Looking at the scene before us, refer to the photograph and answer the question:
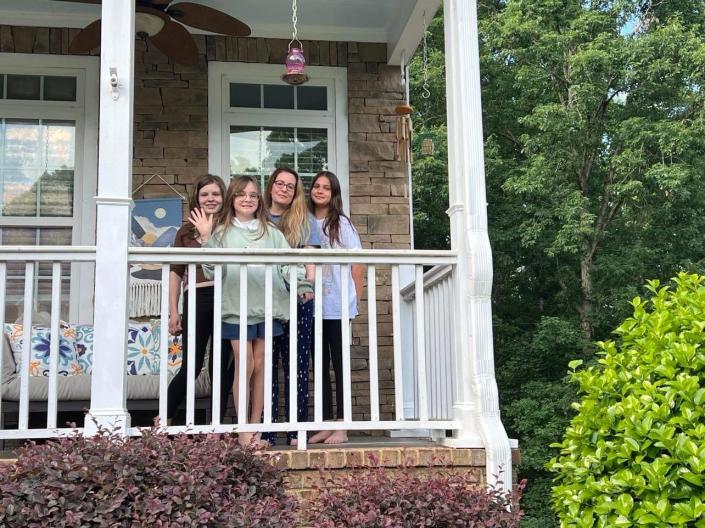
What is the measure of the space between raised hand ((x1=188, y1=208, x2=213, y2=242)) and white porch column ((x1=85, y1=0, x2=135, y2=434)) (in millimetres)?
497

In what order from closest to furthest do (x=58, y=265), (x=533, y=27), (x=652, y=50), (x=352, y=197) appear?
1. (x=58, y=265)
2. (x=352, y=197)
3. (x=652, y=50)
4. (x=533, y=27)

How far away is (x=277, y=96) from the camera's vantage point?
6203 millimetres

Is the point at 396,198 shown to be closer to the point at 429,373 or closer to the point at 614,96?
the point at 429,373

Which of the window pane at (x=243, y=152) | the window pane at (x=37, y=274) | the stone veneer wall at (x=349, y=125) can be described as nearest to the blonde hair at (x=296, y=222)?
the stone veneer wall at (x=349, y=125)

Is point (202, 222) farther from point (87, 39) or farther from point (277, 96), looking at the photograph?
point (277, 96)

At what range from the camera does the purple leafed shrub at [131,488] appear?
103 inches

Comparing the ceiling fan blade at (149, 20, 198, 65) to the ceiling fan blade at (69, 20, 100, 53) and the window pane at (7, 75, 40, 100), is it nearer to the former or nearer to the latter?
the ceiling fan blade at (69, 20, 100, 53)

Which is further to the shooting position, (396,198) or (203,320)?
(396,198)

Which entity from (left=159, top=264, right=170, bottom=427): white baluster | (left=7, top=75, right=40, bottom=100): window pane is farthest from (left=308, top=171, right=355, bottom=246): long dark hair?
(left=7, top=75, right=40, bottom=100): window pane

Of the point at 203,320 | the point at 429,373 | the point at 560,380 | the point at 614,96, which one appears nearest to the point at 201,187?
the point at 203,320

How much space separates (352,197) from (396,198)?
0.34 meters

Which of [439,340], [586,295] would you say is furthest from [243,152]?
[586,295]

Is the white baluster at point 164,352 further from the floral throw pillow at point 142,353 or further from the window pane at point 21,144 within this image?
the window pane at point 21,144

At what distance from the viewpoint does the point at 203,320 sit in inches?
165
